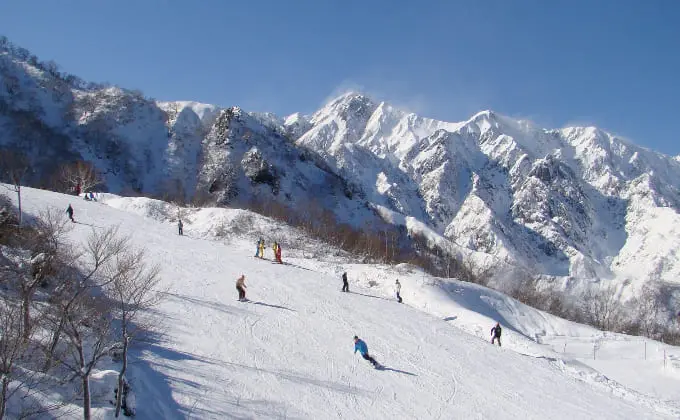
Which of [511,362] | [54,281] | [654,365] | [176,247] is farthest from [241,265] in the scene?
[654,365]

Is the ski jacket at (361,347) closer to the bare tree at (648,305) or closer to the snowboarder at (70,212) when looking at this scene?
the snowboarder at (70,212)

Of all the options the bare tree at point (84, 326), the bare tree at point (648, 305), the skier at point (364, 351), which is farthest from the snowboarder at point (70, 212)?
the bare tree at point (648, 305)

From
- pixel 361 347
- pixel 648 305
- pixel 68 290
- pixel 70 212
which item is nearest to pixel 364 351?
pixel 361 347

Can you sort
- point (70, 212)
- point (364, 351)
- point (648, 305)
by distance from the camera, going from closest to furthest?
1. point (364, 351)
2. point (70, 212)
3. point (648, 305)

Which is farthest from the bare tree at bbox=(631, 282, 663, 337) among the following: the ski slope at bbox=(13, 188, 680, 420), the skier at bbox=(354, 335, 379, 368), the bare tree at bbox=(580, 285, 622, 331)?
the skier at bbox=(354, 335, 379, 368)

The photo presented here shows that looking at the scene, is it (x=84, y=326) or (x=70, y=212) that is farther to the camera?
(x=70, y=212)

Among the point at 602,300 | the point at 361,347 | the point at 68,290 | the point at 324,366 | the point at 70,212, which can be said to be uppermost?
the point at 70,212

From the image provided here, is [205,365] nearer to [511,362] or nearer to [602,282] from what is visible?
[511,362]

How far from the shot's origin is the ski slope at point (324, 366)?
14406 mm

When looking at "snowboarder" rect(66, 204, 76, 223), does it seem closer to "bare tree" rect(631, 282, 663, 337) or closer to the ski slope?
the ski slope

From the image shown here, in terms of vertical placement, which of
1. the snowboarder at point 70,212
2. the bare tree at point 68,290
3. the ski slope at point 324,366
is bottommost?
the ski slope at point 324,366

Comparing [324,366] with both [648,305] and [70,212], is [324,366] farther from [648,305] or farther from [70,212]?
[648,305]

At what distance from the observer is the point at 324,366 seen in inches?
686

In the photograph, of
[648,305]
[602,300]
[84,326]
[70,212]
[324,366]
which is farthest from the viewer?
[648,305]
